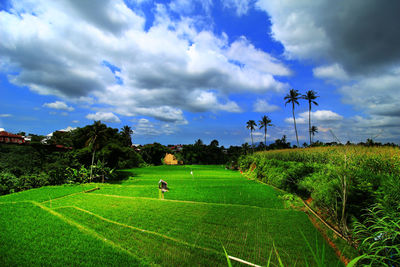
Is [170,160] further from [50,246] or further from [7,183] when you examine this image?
[50,246]

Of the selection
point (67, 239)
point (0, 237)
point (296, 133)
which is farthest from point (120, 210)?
point (296, 133)

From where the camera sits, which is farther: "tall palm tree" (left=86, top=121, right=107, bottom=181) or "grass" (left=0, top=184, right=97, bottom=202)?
"tall palm tree" (left=86, top=121, right=107, bottom=181)

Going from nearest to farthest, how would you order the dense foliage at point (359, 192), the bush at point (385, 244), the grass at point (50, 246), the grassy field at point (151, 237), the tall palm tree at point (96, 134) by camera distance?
the bush at point (385, 244) → the grass at point (50, 246) → the grassy field at point (151, 237) → the dense foliage at point (359, 192) → the tall palm tree at point (96, 134)

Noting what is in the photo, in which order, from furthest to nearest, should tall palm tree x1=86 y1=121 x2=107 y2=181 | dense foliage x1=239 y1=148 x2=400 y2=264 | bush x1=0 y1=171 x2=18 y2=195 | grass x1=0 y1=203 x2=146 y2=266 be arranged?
tall palm tree x1=86 y1=121 x2=107 y2=181 → bush x1=0 y1=171 x2=18 y2=195 → dense foliage x1=239 y1=148 x2=400 y2=264 → grass x1=0 y1=203 x2=146 y2=266

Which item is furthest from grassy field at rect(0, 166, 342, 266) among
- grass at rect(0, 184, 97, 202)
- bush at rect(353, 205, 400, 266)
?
grass at rect(0, 184, 97, 202)

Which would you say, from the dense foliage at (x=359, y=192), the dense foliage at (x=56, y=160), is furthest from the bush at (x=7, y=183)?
the dense foliage at (x=359, y=192)

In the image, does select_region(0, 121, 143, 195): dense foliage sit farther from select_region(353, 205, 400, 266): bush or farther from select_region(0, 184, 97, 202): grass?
select_region(353, 205, 400, 266): bush

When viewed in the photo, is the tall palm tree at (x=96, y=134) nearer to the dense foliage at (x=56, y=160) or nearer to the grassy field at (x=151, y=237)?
the dense foliage at (x=56, y=160)

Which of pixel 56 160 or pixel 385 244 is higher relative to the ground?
pixel 56 160

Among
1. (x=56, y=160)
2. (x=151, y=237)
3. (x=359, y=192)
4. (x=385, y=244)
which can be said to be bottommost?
(x=151, y=237)

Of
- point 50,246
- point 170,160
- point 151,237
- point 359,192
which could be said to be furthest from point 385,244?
point 170,160

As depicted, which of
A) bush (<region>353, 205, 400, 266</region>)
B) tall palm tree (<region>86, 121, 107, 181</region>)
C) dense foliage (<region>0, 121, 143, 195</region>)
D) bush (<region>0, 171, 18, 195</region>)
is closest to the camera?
bush (<region>353, 205, 400, 266</region>)

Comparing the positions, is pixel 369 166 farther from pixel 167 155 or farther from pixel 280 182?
pixel 167 155

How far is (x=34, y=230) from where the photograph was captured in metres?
3.75
